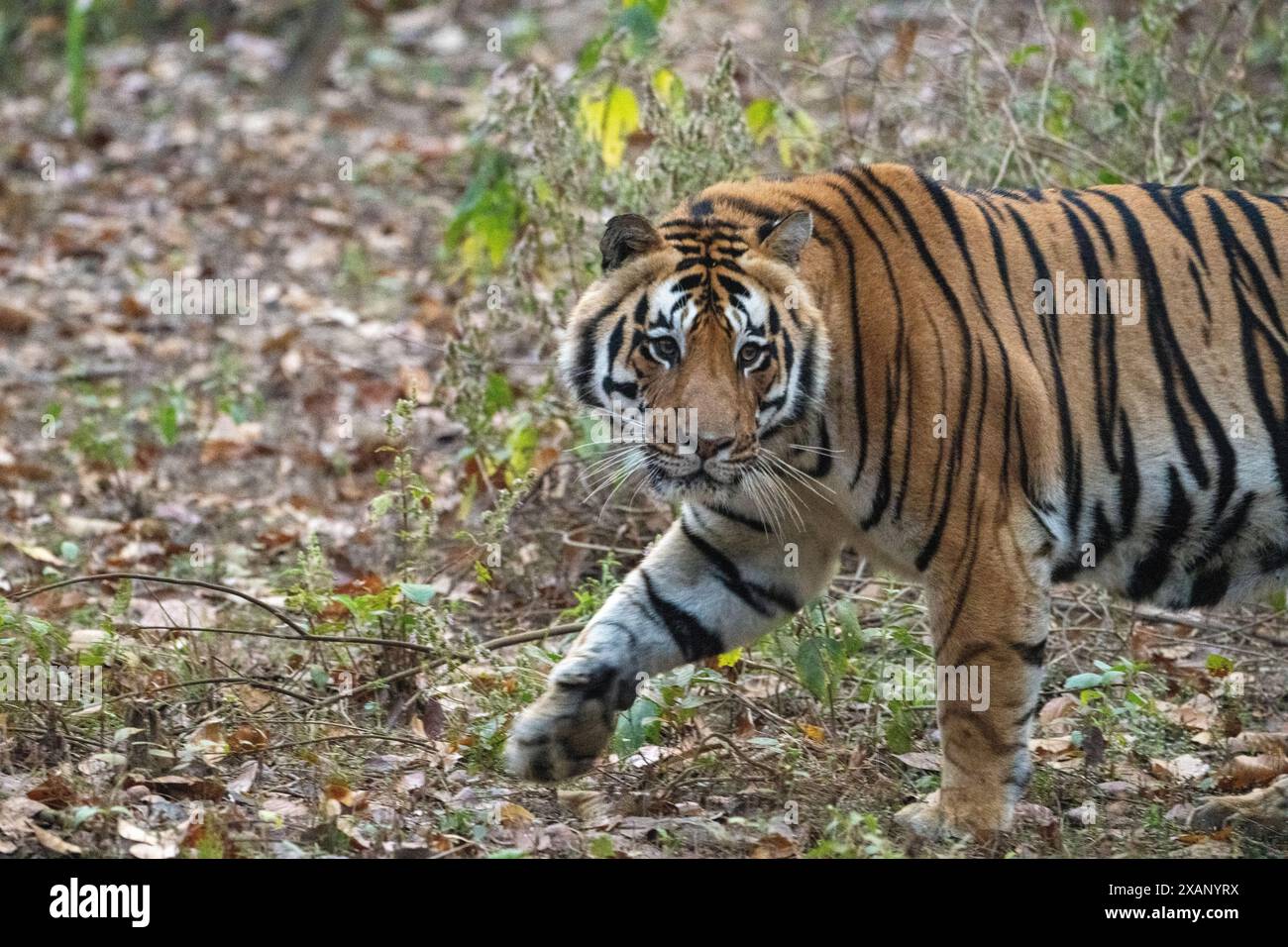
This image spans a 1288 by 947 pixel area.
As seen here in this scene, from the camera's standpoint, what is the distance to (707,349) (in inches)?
153

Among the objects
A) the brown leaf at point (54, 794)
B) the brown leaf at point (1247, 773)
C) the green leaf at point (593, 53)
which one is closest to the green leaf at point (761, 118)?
the green leaf at point (593, 53)

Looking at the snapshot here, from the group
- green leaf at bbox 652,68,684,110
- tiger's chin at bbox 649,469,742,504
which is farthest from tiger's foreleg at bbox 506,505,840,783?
green leaf at bbox 652,68,684,110

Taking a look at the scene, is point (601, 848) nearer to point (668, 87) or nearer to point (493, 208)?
point (493, 208)

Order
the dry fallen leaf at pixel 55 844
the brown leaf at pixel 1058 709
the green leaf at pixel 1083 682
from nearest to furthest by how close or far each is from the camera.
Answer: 1. the dry fallen leaf at pixel 55 844
2. the green leaf at pixel 1083 682
3. the brown leaf at pixel 1058 709

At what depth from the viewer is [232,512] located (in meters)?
6.34

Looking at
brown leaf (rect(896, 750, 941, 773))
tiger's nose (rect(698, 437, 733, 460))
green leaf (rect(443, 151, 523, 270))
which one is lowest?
brown leaf (rect(896, 750, 941, 773))

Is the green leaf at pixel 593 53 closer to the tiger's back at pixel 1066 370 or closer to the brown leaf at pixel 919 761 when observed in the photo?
the tiger's back at pixel 1066 370

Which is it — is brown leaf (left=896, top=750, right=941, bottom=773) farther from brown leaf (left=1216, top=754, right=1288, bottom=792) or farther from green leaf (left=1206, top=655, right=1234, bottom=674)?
green leaf (left=1206, top=655, right=1234, bottom=674)

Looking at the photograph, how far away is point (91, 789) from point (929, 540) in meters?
1.90

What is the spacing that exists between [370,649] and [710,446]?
133cm

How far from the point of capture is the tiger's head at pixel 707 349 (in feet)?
12.6

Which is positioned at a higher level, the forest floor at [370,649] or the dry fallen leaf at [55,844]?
the forest floor at [370,649]

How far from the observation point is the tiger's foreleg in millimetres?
4156
